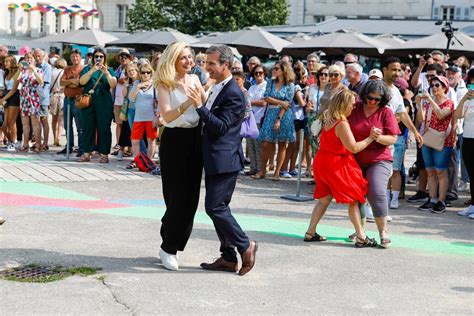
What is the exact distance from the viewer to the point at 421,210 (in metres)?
11.9

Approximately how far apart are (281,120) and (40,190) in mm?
4010

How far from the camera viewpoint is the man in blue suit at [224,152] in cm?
763

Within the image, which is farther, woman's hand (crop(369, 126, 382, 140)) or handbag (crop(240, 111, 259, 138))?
handbag (crop(240, 111, 259, 138))

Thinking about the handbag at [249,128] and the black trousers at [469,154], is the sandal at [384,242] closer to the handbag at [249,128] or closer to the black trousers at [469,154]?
the black trousers at [469,154]

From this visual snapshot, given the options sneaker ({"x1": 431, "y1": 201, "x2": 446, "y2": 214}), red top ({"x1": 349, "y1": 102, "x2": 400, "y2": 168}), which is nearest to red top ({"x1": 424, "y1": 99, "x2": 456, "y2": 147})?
sneaker ({"x1": 431, "y1": 201, "x2": 446, "y2": 214})

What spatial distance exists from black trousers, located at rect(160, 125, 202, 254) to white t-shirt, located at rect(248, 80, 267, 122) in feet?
23.2

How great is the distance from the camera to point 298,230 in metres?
10.1

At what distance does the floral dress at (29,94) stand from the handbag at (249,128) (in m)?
4.50

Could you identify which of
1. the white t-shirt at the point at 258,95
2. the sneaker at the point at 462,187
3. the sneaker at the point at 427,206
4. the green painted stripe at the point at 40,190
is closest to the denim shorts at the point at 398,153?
the sneaker at the point at 427,206

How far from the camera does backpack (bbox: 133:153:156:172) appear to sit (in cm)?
1459

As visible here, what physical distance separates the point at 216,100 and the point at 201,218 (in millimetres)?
3099

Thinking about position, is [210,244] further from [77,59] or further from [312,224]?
[77,59]

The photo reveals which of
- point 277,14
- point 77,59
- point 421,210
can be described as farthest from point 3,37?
point 421,210

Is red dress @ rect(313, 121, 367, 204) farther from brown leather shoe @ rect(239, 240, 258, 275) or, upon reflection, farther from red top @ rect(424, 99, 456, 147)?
red top @ rect(424, 99, 456, 147)
